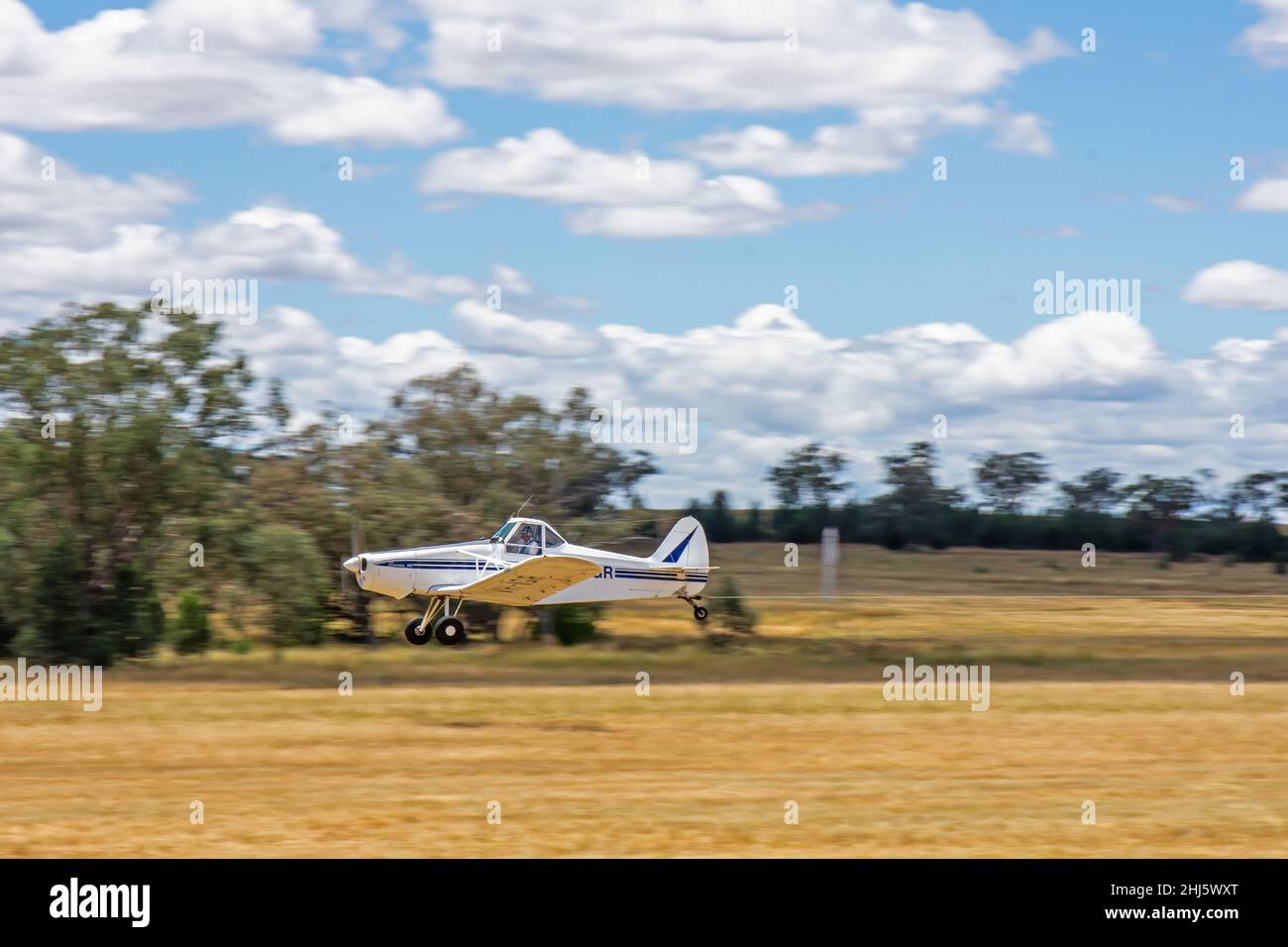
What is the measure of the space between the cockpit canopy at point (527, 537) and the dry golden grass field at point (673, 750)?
2.22m

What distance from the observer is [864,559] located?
38.9 meters

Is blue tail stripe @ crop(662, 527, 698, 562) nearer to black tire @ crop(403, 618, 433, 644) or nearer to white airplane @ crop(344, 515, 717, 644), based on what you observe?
white airplane @ crop(344, 515, 717, 644)

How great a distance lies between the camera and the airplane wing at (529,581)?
24562 mm

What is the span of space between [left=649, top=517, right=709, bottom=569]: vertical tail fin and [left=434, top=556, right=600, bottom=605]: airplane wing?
2.19m

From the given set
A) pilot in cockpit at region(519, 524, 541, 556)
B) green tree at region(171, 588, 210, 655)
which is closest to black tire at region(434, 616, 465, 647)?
pilot in cockpit at region(519, 524, 541, 556)

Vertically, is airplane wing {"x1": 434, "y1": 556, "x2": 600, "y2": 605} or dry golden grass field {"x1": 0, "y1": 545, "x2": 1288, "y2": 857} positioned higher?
airplane wing {"x1": 434, "y1": 556, "x2": 600, "y2": 605}

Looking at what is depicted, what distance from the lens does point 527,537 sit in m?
25.2

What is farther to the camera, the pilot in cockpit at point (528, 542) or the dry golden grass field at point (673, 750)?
the pilot in cockpit at point (528, 542)
